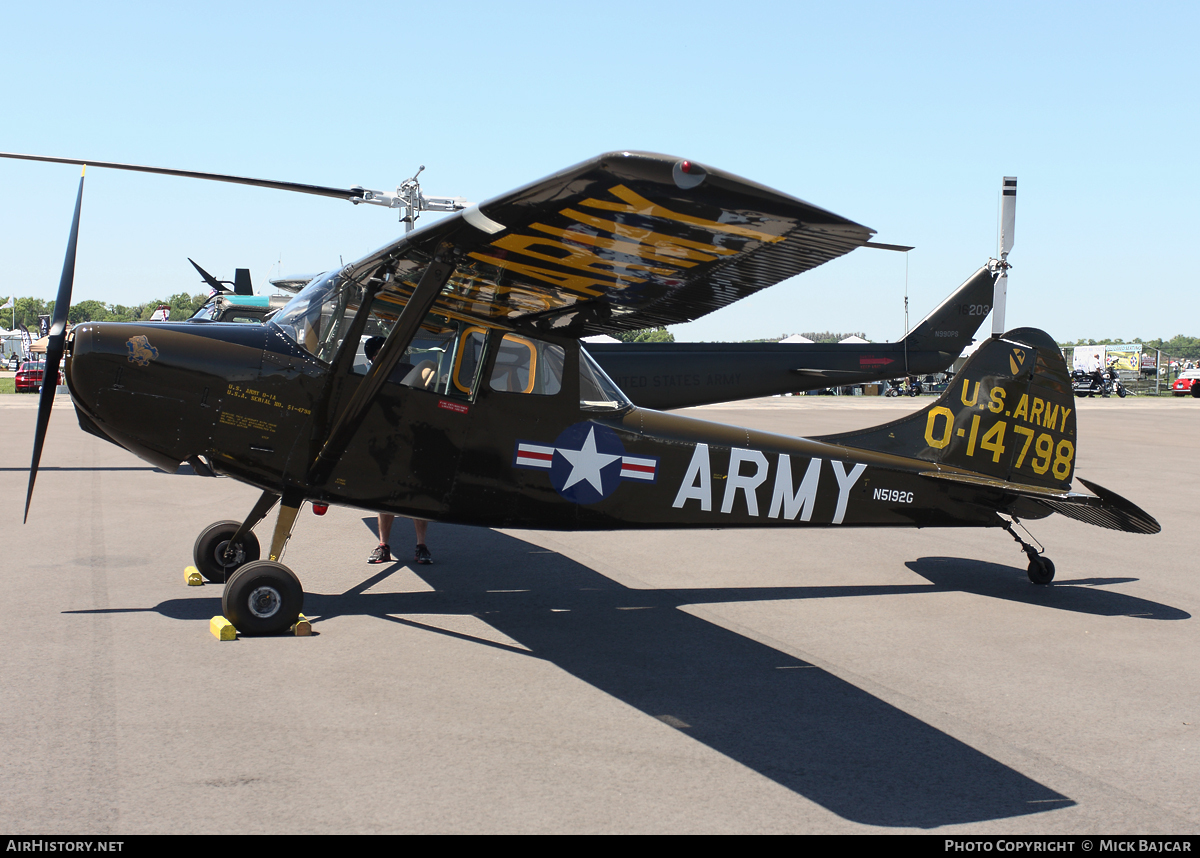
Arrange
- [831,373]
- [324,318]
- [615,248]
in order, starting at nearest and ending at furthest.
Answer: [615,248]
[324,318]
[831,373]

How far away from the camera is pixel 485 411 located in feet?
20.3

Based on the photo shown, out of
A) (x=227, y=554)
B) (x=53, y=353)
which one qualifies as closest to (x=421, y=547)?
(x=227, y=554)

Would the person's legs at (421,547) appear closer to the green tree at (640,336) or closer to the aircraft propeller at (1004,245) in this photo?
the green tree at (640,336)

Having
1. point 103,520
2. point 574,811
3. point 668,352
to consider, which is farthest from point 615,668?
point 668,352

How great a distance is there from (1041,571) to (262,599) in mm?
6228

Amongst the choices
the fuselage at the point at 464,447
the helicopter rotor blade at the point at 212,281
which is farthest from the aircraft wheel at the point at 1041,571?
the helicopter rotor blade at the point at 212,281

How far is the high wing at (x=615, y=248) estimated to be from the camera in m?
3.70

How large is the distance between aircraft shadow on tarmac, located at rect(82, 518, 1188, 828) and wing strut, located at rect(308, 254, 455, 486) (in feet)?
3.70

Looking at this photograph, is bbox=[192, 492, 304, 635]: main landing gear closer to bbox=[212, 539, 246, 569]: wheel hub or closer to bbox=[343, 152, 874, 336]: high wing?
bbox=[212, 539, 246, 569]: wheel hub

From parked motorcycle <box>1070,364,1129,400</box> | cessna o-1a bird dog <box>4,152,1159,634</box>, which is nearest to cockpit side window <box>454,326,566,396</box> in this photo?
cessna o-1a bird dog <box>4,152,1159,634</box>

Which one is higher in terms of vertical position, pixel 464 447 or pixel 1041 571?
pixel 464 447

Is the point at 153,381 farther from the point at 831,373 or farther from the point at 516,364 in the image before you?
the point at 831,373

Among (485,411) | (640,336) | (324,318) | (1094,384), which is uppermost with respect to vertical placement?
(640,336)

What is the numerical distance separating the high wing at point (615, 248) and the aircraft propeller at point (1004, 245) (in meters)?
12.1
